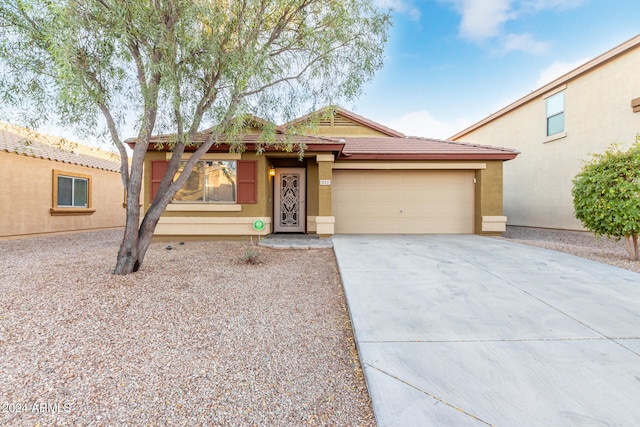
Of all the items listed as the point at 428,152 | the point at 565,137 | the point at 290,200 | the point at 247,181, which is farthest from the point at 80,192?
the point at 565,137

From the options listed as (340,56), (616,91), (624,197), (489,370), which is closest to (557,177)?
(616,91)

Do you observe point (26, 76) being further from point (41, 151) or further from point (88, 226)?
point (88, 226)

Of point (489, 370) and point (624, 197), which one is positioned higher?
point (624, 197)

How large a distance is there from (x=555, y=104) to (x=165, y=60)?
1284 centimetres

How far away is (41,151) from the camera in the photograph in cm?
980

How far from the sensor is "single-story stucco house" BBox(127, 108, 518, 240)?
833 cm

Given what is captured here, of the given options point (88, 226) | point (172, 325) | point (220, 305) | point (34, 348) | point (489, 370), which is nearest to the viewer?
point (489, 370)

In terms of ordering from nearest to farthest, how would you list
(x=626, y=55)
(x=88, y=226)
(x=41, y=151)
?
(x=626, y=55), (x=41, y=151), (x=88, y=226)

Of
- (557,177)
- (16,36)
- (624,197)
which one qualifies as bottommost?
(624,197)

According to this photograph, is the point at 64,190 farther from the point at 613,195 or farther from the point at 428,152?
the point at 613,195

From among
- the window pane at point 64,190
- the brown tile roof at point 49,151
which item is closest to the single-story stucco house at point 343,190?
the brown tile roof at point 49,151

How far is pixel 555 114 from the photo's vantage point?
34.2ft

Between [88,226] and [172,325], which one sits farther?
[88,226]

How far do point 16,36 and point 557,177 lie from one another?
14.7m
